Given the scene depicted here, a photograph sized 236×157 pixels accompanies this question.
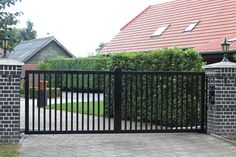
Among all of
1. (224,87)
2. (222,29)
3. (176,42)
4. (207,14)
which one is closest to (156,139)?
(224,87)

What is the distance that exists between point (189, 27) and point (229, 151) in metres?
15.4

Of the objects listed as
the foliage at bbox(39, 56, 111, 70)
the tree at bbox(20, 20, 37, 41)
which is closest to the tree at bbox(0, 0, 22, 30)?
the foliage at bbox(39, 56, 111, 70)

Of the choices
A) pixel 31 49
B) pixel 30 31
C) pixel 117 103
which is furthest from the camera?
pixel 30 31

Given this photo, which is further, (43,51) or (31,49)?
(31,49)

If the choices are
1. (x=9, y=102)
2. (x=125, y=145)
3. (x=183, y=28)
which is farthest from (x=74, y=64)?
(x=125, y=145)

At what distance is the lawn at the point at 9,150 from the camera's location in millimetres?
8133

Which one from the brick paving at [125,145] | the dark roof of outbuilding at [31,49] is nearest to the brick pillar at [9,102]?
the brick paving at [125,145]

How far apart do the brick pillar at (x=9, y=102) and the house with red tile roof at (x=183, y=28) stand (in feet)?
28.8

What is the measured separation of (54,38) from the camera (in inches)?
1852

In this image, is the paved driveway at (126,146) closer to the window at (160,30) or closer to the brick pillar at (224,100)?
the brick pillar at (224,100)

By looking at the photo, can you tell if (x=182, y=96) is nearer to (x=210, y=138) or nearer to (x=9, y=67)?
(x=210, y=138)

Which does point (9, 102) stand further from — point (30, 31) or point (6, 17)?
point (30, 31)

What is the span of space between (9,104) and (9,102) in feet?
0.14

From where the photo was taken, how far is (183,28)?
24375 mm
